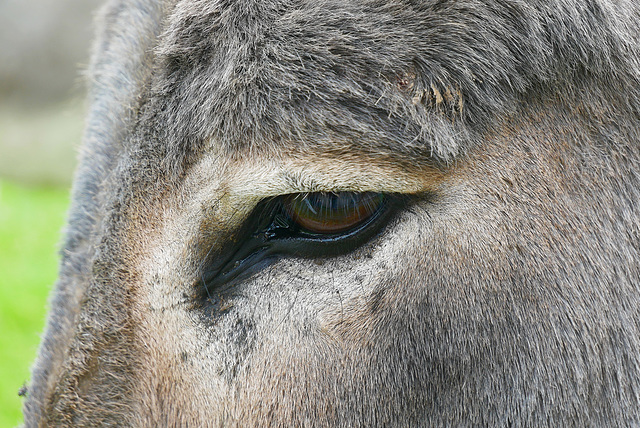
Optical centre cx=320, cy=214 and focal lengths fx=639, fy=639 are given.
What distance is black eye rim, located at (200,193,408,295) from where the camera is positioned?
1800mm

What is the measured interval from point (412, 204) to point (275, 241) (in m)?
0.42

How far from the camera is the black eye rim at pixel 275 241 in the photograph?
1800 millimetres

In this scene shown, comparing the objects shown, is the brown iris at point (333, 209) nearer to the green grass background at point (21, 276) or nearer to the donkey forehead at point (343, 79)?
the donkey forehead at point (343, 79)

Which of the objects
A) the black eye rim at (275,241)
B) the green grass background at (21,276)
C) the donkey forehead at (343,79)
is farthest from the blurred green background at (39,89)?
the donkey forehead at (343,79)

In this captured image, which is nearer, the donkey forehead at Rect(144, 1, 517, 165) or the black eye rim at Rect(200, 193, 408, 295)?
the donkey forehead at Rect(144, 1, 517, 165)

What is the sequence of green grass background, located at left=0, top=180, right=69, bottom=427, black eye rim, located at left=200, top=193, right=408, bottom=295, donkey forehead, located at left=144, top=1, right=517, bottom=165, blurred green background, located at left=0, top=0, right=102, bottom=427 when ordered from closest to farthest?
donkey forehead, located at left=144, top=1, right=517, bottom=165, black eye rim, located at left=200, top=193, right=408, bottom=295, green grass background, located at left=0, top=180, right=69, bottom=427, blurred green background, located at left=0, top=0, right=102, bottom=427

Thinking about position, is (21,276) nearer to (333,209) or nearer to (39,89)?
(39,89)

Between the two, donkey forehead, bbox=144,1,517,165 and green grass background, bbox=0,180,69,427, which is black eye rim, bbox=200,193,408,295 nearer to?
donkey forehead, bbox=144,1,517,165

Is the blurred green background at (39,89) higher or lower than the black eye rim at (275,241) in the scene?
lower

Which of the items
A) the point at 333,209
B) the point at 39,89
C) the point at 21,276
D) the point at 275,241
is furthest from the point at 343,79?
the point at 39,89

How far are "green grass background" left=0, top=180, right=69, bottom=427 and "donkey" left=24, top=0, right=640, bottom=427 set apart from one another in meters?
3.29

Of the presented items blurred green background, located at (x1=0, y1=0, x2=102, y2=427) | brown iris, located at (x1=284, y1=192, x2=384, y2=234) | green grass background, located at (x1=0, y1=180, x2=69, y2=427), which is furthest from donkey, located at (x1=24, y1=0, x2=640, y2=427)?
blurred green background, located at (x1=0, y1=0, x2=102, y2=427)

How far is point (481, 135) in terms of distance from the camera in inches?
69.3

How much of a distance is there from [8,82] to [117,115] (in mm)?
10304
